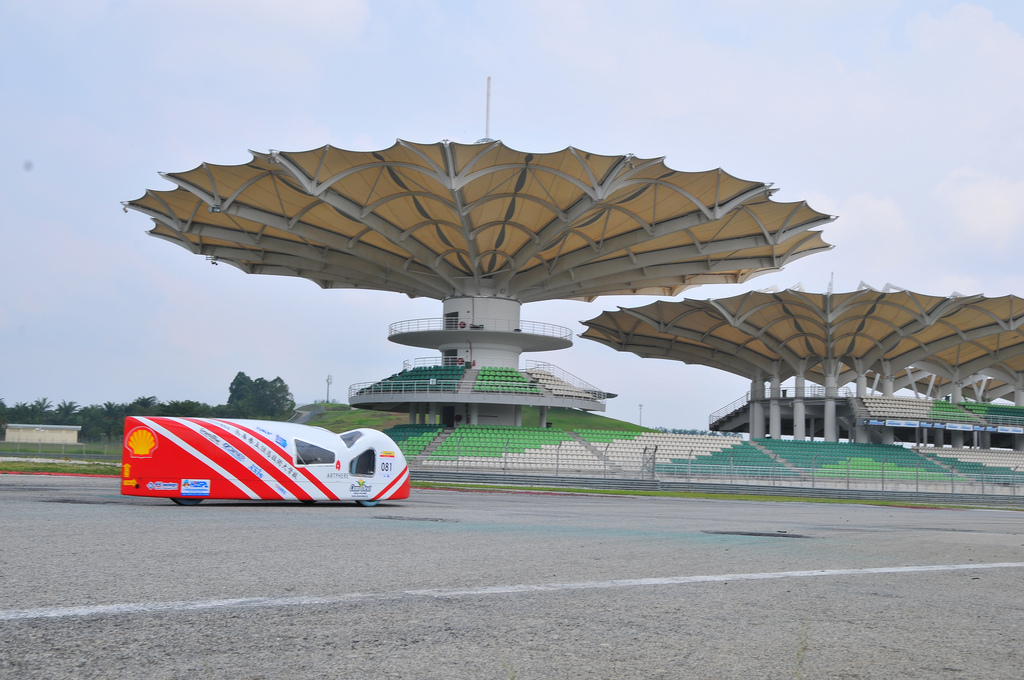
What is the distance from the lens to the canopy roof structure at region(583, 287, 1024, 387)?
52.0 m

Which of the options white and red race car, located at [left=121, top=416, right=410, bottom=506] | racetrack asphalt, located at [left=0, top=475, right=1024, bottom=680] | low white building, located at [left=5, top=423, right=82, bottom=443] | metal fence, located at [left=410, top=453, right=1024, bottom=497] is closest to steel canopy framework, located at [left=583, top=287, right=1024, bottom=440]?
metal fence, located at [left=410, top=453, right=1024, bottom=497]

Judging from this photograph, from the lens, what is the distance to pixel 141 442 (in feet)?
56.9

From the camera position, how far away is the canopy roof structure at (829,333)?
52.0m

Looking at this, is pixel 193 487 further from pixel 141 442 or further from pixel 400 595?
pixel 400 595

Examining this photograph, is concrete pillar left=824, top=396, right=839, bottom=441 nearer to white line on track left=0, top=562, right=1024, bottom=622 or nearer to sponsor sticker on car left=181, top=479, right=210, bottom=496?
sponsor sticker on car left=181, top=479, right=210, bottom=496

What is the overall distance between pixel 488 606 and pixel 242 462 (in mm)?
13098

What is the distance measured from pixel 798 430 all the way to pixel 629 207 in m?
25.6

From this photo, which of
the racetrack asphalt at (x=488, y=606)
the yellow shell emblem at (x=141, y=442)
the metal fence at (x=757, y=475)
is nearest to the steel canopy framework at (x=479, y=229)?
the metal fence at (x=757, y=475)

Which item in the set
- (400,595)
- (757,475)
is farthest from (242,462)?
(757,475)

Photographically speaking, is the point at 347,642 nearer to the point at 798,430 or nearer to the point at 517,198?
the point at 517,198

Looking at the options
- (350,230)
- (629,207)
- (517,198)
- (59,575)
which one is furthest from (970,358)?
(59,575)

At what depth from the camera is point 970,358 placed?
211 ft

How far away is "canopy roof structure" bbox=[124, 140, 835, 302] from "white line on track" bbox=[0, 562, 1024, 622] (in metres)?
28.1

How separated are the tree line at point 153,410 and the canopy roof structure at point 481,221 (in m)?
28.0
